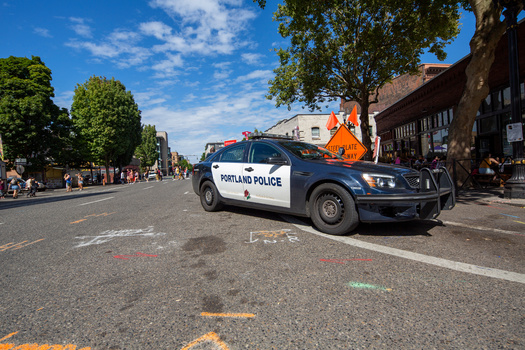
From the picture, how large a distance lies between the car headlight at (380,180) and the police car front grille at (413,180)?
0.25 metres

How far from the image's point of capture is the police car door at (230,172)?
219 inches

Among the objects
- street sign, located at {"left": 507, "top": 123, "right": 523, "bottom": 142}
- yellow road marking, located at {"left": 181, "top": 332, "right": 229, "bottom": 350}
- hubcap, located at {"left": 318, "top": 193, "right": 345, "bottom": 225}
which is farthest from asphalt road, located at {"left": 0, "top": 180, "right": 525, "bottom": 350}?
street sign, located at {"left": 507, "top": 123, "right": 523, "bottom": 142}

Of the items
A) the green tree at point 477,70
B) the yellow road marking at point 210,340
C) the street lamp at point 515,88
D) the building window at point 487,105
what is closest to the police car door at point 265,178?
the yellow road marking at point 210,340

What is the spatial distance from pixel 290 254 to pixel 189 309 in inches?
57.8

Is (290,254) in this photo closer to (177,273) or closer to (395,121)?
(177,273)

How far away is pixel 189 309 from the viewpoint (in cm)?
211

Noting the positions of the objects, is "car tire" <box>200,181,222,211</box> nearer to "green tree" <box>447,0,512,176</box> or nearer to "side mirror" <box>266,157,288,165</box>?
"side mirror" <box>266,157,288,165</box>

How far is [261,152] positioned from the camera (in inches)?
210

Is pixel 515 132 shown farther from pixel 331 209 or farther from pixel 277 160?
pixel 277 160

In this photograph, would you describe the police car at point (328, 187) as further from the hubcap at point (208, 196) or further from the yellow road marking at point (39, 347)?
the yellow road marking at point (39, 347)

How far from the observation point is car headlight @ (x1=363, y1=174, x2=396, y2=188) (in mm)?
3775

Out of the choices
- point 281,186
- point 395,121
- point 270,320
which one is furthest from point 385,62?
point 270,320

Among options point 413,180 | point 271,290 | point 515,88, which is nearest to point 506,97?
point 515,88

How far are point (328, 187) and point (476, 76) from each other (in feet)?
26.2
